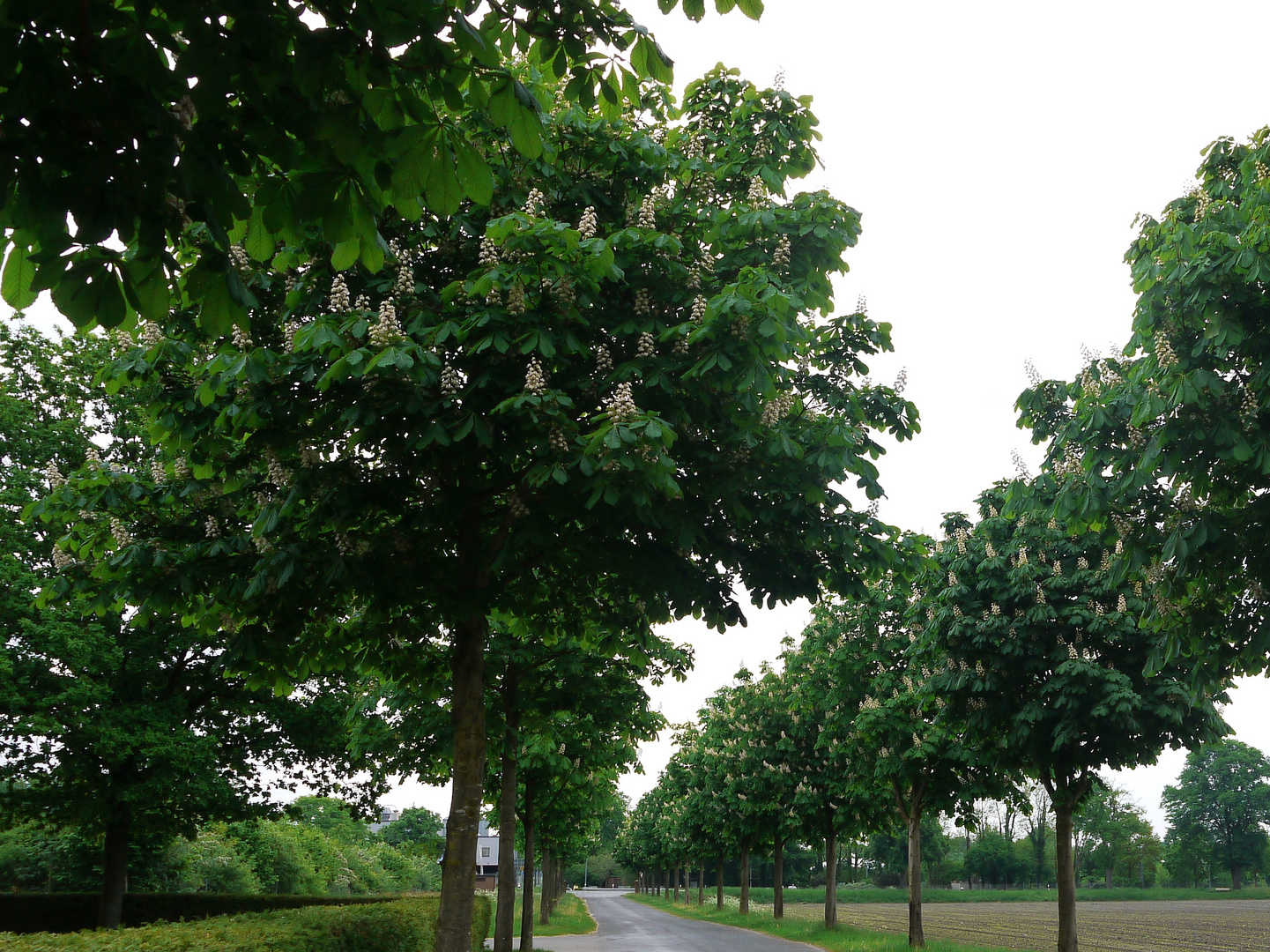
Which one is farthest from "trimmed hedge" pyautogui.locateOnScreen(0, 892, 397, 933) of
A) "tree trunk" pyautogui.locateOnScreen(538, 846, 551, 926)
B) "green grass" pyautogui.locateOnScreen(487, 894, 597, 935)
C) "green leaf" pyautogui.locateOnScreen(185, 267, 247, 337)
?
"green leaf" pyautogui.locateOnScreen(185, 267, 247, 337)

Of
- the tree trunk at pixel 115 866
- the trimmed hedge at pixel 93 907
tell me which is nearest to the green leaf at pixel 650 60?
the tree trunk at pixel 115 866

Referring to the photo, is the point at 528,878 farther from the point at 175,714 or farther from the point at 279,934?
the point at 279,934

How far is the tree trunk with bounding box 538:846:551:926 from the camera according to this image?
42406 mm

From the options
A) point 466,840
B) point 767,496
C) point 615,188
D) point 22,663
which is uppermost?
point 615,188

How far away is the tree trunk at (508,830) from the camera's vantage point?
1644 centimetres

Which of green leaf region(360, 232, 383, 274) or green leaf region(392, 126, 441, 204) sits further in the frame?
green leaf region(360, 232, 383, 274)

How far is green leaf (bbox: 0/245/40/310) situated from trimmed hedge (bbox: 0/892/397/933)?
2359 centimetres

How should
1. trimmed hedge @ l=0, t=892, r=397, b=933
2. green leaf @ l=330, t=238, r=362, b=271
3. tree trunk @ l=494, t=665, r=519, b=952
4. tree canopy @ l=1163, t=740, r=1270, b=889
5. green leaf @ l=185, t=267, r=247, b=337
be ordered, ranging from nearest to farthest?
green leaf @ l=185, t=267, r=247, b=337 < green leaf @ l=330, t=238, r=362, b=271 < tree trunk @ l=494, t=665, r=519, b=952 < trimmed hedge @ l=0, t=892, r=397, b=933 < tree canopy @ l=1163, t=740, r=1270, b=889

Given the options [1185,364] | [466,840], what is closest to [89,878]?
[466,840]

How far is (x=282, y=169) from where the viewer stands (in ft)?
10.7

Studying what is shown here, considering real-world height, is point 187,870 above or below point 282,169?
below

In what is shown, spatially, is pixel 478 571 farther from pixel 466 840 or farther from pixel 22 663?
pixel 22 663

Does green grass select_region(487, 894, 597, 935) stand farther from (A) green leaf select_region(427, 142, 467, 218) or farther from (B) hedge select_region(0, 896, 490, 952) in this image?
(A) green leaf select_region(427, 142, 467, 218)

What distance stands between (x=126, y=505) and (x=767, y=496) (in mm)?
5503
